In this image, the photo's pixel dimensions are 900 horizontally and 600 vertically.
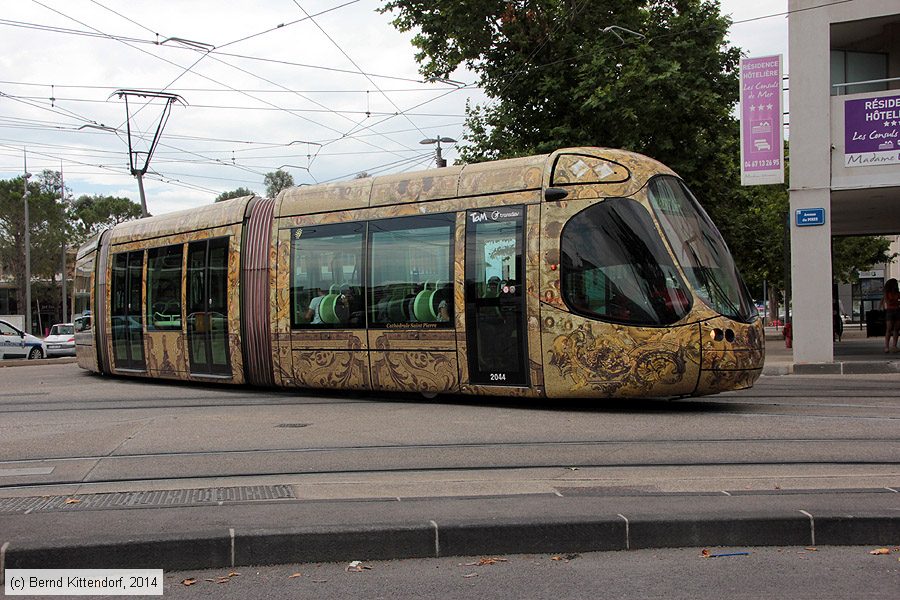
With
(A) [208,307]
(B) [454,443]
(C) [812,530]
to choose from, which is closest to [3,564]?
(C) [812,530]

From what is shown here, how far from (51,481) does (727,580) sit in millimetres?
5323

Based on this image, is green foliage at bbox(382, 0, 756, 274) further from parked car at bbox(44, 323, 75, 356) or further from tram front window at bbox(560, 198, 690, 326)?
parked car at bbox(44, 323, 75, 356)

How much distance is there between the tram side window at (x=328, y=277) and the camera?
1206 cm

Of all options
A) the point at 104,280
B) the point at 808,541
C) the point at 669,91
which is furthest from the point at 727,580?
the point at 669,91

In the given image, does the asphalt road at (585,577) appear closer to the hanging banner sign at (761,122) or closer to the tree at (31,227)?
the hanging banner sign at (761,122)

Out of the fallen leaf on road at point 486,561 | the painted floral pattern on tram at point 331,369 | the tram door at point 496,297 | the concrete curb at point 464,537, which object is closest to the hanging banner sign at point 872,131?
the tram door at point 496,297

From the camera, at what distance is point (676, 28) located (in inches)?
900

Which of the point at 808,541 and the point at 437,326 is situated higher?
the point at 437,326

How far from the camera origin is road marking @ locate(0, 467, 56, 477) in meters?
7.38

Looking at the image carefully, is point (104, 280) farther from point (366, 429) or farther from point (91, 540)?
point (91, 540)

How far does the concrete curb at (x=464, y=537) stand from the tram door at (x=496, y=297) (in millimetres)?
5433

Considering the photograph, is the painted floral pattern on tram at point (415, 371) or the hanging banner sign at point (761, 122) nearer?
the painted floral pattern on tram at point (415, 371)

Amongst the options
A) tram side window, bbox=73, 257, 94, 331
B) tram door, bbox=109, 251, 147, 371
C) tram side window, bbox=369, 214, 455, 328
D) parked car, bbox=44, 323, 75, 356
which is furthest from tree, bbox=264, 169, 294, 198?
tram side window, bbox=369, 214, 455, 328

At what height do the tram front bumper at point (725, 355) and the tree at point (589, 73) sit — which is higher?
the tree at point (589, 73)
